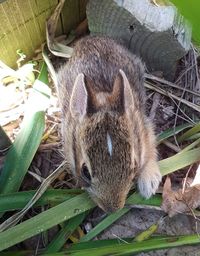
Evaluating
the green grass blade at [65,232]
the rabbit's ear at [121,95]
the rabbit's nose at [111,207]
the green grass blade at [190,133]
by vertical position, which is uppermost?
the rabbit's ear at [121,95]

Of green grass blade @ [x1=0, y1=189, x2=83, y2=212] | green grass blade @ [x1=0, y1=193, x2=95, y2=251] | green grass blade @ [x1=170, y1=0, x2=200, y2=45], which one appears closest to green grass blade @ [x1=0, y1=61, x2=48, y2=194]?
green grass blade @ [x1=0, y1=189, x2=83, y2=212]

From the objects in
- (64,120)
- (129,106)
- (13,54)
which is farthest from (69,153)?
(13,54)

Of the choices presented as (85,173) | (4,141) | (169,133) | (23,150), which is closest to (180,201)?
(169,133)

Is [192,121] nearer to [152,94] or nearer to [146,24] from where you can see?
[152,94]

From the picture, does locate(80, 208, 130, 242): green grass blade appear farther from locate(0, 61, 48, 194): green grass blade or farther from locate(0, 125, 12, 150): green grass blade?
locate(0, 125, 12, 150): green grass blade

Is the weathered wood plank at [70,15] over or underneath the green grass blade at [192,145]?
over

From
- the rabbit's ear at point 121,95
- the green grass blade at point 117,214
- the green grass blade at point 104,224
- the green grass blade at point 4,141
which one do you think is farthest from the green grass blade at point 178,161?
the green grass blade at point 4,141

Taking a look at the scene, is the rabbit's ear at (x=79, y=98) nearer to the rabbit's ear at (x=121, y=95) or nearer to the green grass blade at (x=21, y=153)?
the rabbit's ear at (x=121, y=95)
